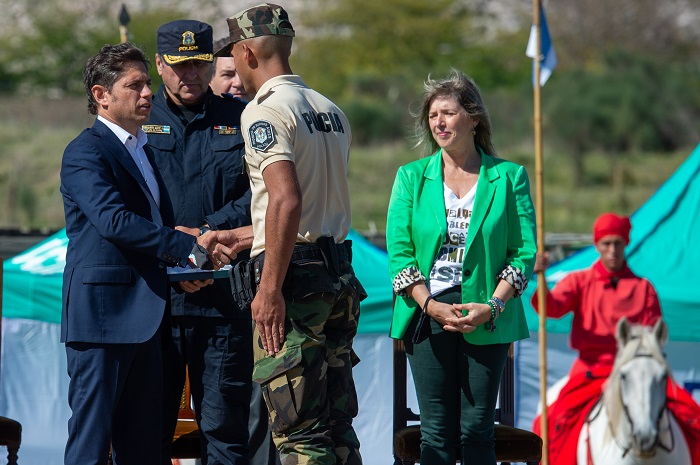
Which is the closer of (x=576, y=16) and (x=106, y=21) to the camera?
(x=106, y=21)

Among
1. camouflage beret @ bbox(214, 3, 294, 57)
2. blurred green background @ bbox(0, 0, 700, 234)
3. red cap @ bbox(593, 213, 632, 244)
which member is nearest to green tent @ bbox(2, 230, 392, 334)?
red cap @ bbox(593, 213, 632, 244)

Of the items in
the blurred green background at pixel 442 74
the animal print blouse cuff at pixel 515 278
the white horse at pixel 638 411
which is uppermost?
the blurred green background at pixel 442 74

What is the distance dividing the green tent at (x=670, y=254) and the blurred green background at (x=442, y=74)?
13529 mm

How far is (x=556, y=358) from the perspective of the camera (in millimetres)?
5824

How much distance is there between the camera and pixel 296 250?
3.35 m

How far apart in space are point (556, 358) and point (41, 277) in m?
2.55

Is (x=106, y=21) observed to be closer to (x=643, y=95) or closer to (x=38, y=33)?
(x=38, y=33)

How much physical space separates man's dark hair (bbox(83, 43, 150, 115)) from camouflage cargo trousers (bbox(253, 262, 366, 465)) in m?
0.83

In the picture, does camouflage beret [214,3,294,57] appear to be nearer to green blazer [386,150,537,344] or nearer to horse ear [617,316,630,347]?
green blazer [386,150,537,344]

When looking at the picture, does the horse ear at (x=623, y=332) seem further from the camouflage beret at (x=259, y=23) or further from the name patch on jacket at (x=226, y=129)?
the camouflage beret at (x=259, y=23)

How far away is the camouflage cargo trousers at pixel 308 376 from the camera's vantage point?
10.8 feet

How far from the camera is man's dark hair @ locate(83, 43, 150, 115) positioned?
3523 mm

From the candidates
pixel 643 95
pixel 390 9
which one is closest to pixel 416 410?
pixel 643 95

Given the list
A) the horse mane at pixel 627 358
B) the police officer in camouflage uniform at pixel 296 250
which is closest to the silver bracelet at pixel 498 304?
the police officer in camouflage uniform at pixel 296 250
